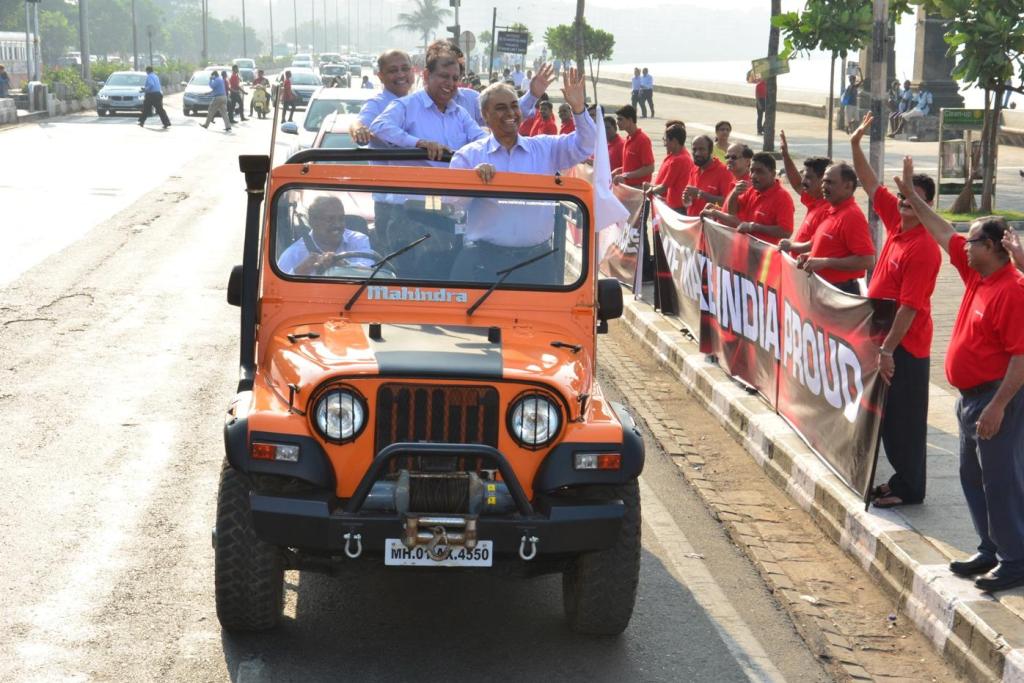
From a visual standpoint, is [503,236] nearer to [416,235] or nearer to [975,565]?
[416,235]

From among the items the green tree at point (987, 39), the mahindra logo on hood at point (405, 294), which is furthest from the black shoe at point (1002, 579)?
Answer: the green tree at point (987, 39)

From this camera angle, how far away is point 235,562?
5.93 meters

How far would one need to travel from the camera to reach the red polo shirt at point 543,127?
69.0ft

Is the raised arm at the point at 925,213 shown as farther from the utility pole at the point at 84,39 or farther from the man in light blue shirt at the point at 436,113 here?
the utility pole at the point at 84,39

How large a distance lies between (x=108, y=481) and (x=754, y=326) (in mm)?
4607

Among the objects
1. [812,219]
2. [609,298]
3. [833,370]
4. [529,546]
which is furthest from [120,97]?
[529,546]

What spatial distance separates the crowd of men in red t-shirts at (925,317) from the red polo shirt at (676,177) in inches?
148

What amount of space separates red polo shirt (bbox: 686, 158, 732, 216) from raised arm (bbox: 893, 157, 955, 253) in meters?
6.52

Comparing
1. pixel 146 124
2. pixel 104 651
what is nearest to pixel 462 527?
pixel 104 651

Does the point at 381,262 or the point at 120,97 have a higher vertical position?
the point at 120,97

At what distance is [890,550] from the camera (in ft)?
23.1

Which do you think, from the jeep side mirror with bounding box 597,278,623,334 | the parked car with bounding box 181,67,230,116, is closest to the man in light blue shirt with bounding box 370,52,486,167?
the jeep side mirror with bounding box 597,278,623,334

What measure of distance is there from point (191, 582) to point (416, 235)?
6.38 feet

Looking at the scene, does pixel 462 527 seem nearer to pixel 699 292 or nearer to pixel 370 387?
pixel 370 387
